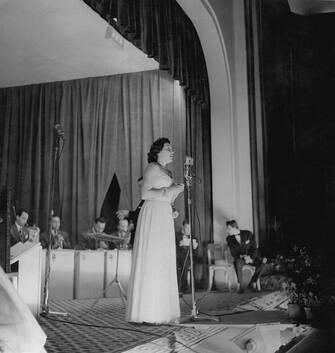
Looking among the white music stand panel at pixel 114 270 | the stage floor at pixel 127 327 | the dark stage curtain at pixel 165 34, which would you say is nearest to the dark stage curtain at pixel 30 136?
the white music stand panel at pixel 114 270

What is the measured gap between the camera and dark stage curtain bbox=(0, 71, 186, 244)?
27.5 ft

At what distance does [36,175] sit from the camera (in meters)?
9.16

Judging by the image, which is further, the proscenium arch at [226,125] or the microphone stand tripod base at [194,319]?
the proscenium arch at [226,125]

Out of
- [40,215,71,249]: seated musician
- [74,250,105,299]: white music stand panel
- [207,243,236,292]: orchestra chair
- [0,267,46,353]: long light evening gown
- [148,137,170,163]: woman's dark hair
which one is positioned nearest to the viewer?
[0,267,46,353]: long light evening gown

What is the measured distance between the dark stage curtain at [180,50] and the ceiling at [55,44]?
114 cm

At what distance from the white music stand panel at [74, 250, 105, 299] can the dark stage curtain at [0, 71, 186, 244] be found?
1684mm

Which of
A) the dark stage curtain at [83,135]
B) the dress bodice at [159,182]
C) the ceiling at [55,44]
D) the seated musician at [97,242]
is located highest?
the ceiling at [55,44]

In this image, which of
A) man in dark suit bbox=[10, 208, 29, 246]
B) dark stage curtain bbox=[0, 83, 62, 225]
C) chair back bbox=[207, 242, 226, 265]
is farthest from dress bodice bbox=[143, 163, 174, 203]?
dark stage curtain bbox=[0, 83, 62, 225]

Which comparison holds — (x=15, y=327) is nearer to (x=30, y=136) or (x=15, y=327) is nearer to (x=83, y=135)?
(x=83, y=135)

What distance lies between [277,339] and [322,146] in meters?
1.57

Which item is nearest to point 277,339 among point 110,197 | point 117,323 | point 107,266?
point 117,323

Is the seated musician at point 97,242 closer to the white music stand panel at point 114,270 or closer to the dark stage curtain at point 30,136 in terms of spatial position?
the white music stand panel at point 114,270

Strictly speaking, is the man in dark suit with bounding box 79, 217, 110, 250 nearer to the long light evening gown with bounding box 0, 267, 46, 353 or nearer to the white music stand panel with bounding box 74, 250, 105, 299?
the white music stand panel with bounding box 74, 250, 105, 299

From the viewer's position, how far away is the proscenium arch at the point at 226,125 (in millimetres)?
6555
